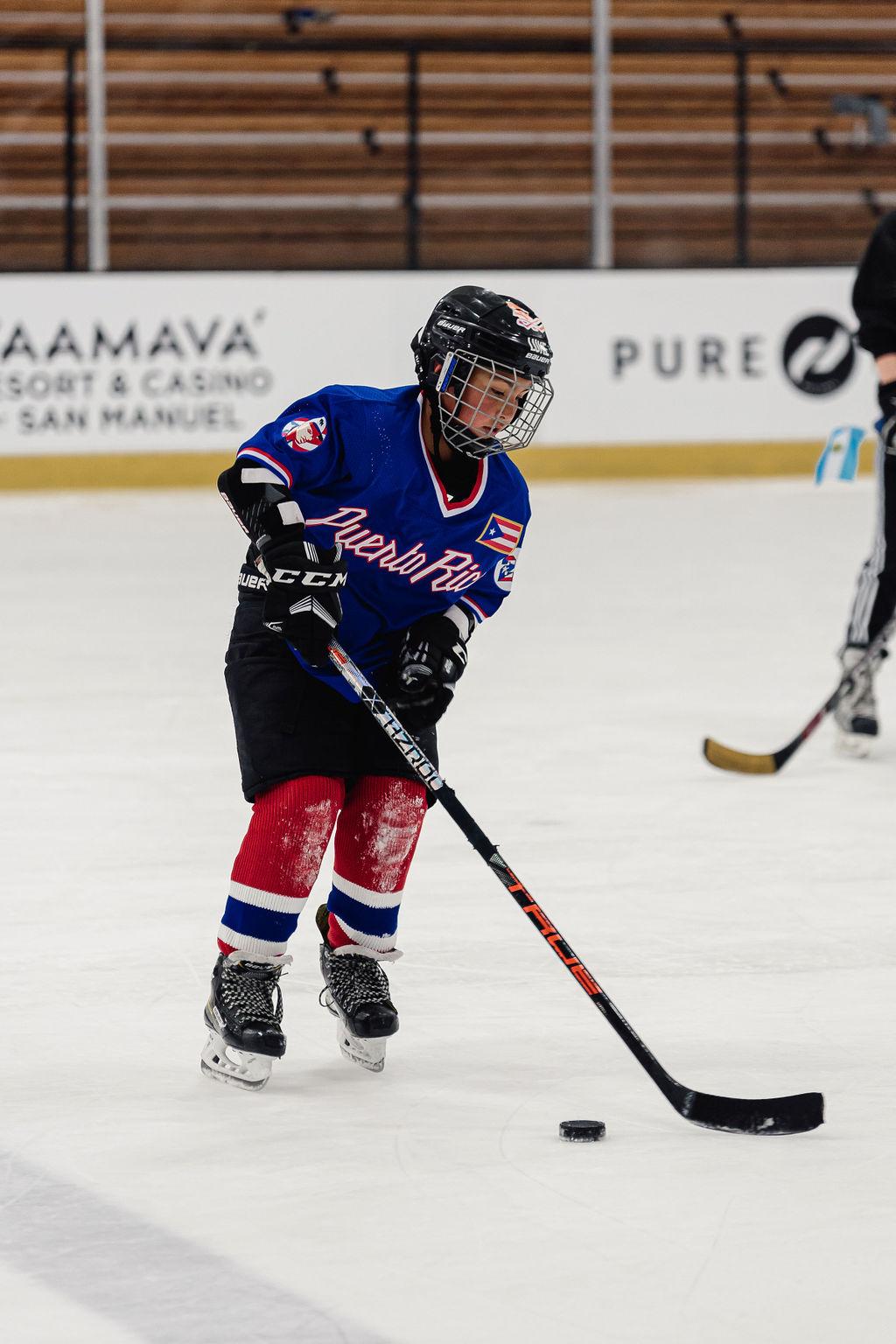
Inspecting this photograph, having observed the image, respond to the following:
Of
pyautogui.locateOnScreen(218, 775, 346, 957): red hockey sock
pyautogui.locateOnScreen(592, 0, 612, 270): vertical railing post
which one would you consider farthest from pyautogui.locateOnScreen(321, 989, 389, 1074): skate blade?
pyautogui.locateOnScreen(592, 0, 612, 270): vertical railing post

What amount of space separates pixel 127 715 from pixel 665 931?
72.8 inches

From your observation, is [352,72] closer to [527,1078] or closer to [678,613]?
[678,613]

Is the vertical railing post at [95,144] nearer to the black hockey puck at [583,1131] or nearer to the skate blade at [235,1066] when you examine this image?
the skate blade at [235,1066]

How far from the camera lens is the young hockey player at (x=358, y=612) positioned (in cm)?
232

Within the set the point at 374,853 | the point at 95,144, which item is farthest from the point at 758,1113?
the point at 95,144

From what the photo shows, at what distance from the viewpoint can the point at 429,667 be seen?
2375mm

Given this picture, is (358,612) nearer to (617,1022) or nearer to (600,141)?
(617,1022)

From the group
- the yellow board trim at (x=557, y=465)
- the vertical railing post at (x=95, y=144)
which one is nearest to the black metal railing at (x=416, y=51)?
the vertical railing post at (x=95, y=144)

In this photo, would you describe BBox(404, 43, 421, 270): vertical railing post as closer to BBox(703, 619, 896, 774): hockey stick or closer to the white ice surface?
the white ice surface

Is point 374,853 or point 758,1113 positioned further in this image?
point 374,853

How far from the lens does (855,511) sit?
8633mm

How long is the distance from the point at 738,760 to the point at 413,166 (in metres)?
6.43

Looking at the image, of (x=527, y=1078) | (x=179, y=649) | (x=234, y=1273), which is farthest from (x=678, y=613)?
(x=234, y=1273)

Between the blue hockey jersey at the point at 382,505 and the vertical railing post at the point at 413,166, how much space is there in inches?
282
